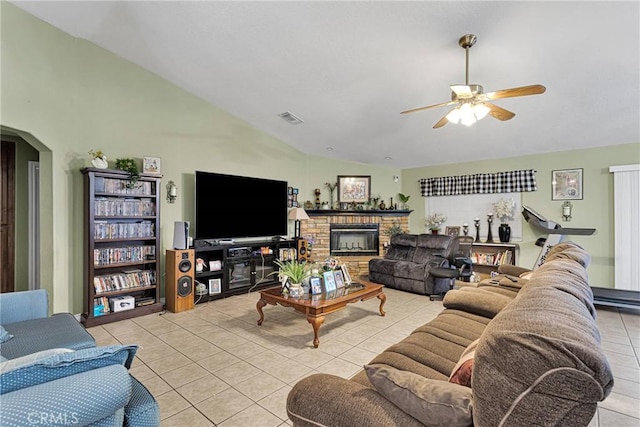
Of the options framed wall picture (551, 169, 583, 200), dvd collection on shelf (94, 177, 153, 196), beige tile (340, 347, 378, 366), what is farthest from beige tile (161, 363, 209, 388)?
framed wall picture (551, 169, 583, 200)

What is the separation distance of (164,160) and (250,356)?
9.92 feet

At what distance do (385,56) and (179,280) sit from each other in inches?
142

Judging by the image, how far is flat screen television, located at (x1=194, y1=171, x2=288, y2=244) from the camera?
4.55 m

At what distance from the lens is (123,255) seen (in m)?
3.85

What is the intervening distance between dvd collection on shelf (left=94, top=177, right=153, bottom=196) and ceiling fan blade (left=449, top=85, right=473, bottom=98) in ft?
12.2

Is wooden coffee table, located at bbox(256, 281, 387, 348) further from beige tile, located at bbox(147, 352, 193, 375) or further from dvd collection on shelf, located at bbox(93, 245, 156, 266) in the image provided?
dvd collection on shelf, located at bbox(93, 245, 156, 266)

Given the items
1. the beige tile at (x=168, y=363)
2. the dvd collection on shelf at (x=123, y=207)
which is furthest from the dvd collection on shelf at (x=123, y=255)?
the beige tile at (x=168, y=363)

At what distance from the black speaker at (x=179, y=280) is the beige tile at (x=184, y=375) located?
1596 mm

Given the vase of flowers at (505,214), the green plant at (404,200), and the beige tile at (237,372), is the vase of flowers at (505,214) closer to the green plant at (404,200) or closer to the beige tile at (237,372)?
the green plant at (404,200)

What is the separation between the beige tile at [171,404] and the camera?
2.00m

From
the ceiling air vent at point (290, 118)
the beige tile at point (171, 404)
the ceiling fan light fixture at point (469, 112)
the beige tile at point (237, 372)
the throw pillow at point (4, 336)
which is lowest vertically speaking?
the beige tile at point (171, 404)

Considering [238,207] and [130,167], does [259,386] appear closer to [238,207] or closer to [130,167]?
[130,167]

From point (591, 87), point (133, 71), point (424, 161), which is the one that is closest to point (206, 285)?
point (133, 71)

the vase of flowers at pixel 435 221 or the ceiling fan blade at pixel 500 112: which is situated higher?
the ceiling fan blade at pixel 500 112
